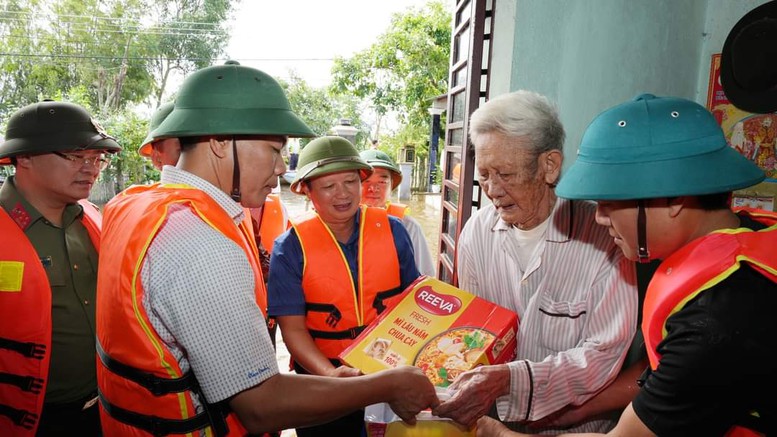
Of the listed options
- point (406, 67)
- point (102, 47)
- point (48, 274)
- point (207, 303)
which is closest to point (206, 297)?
point (207, 303)

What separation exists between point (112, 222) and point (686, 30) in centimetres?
323

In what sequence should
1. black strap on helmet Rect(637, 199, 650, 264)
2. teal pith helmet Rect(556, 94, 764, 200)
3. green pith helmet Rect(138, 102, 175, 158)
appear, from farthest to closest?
green pith helmet Rect(138, 102, 175, 158) → black strap on helmet Rect(637, 199, 650, 264) → teal pith helmet Rect(556, 94, 764, 200)

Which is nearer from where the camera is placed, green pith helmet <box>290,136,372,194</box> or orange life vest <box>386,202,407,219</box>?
green pith helmet <box>290,136,372,194</box>

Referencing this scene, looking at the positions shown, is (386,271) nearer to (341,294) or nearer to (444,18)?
(341,294)

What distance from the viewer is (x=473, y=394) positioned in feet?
5.23

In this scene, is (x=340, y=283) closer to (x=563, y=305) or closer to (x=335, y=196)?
(x=335, y=196)

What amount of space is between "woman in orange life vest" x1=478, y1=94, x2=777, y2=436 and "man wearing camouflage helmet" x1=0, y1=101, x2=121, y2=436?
2.34 metres

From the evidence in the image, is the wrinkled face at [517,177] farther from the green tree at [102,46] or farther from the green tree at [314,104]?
the green tree at [314,104]

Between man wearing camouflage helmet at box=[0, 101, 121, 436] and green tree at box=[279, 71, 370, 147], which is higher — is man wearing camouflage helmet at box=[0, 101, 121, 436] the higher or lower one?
the lower one

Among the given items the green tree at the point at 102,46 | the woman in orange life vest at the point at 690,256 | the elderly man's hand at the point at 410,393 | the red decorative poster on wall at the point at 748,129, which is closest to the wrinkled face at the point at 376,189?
the red decorative poster on wall at the point at 748,129

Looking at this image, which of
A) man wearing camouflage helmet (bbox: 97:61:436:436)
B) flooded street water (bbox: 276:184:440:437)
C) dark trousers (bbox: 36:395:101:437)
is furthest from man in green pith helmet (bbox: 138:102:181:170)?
flooded street water (bbox: 276:184:440:437)

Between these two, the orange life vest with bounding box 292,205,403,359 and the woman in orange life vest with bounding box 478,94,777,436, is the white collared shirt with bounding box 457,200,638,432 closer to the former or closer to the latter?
the woman in orange life vest with bounding box 478,94,777,436

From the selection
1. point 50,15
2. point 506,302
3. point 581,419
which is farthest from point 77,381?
point 50,15

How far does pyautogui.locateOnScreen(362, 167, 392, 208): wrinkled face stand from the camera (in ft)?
14.0
